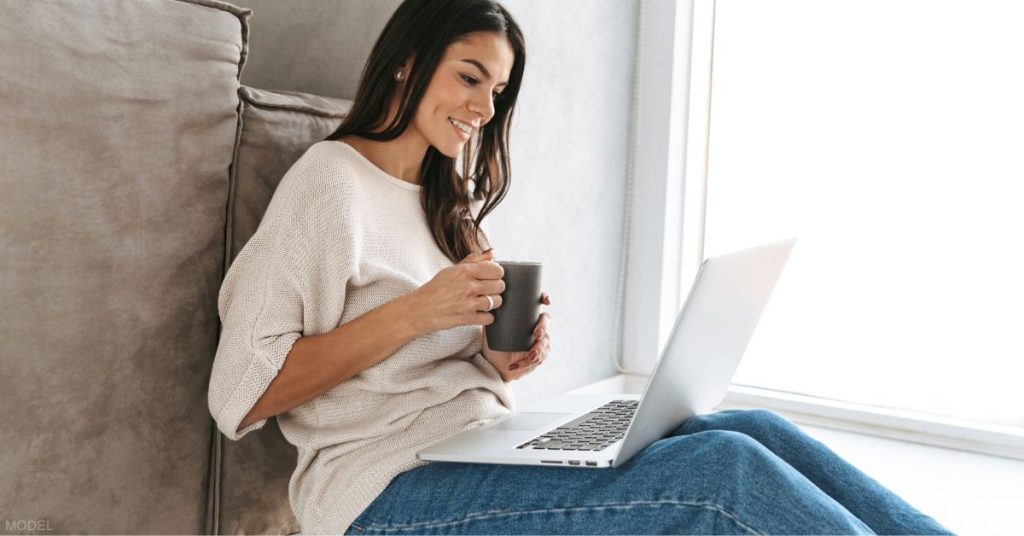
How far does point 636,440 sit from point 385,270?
Result: 43 cm

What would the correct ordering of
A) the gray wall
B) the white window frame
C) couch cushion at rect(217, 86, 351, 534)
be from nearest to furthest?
couch cushion at rect(217, 86, 351, 534) → the gray wall → the white window frame

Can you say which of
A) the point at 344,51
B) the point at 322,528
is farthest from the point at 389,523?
the point at 344,51

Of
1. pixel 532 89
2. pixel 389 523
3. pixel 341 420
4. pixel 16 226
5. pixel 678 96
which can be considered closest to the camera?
pixel 16 226

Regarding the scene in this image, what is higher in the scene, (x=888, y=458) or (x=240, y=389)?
(x=240, y=389)

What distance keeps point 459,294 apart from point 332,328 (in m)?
0.19

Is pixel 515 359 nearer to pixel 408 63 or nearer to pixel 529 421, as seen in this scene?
pixel 529 421

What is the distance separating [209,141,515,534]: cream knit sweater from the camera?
112 cm

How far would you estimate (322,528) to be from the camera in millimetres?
1145

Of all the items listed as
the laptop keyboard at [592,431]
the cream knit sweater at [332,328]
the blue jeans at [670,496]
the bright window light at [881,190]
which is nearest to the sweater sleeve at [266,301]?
the cream knit sweater at [332,328]

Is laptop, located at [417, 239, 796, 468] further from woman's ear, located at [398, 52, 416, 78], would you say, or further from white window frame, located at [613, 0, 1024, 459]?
white window frame, located at [613, 0, 1024, 459]

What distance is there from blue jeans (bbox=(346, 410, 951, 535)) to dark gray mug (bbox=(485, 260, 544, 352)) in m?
0.17

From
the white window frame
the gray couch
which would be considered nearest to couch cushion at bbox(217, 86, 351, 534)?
the gray couch

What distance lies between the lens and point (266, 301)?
1.11 meters

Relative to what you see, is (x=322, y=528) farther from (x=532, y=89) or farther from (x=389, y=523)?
(x=532, y=89)
